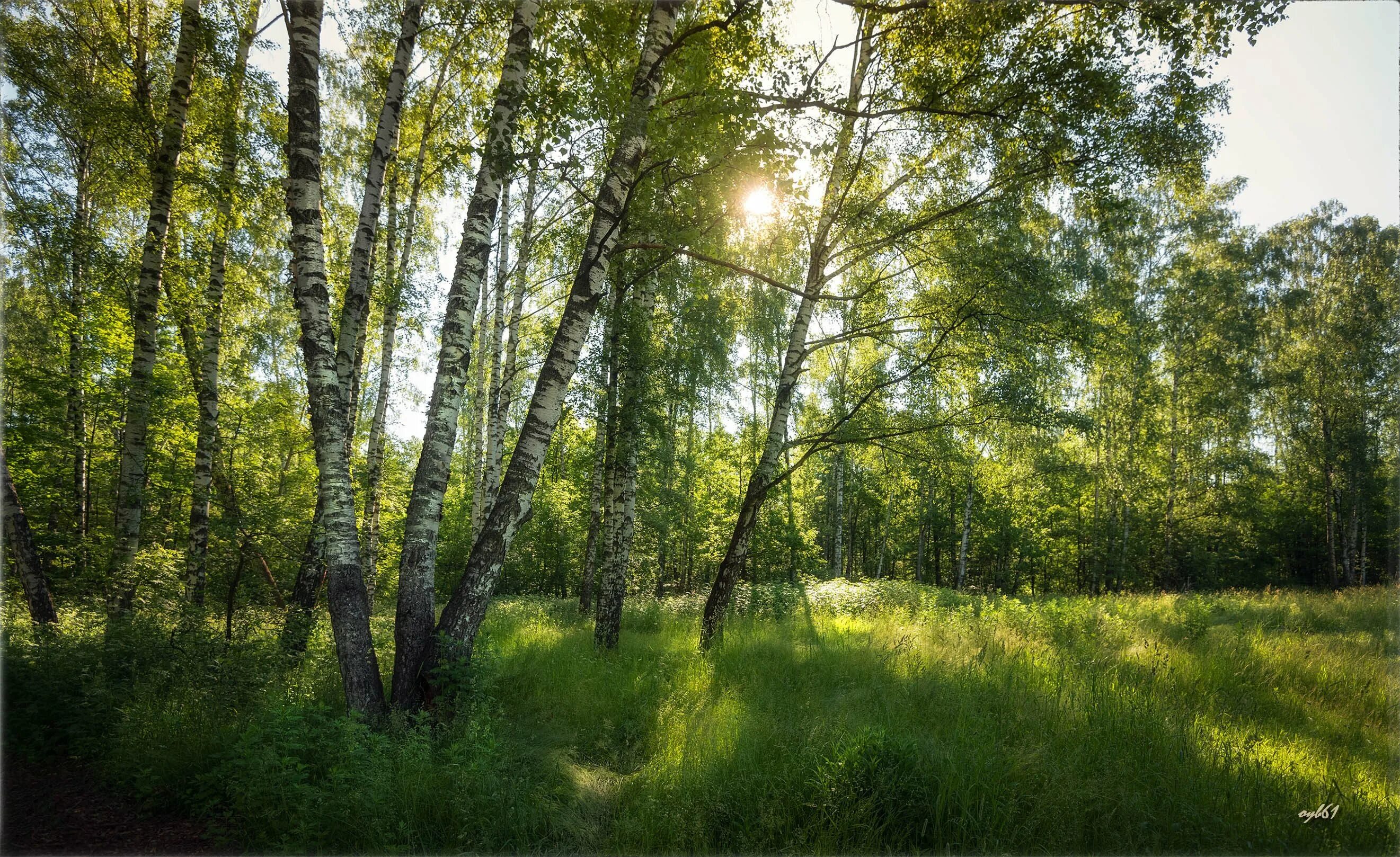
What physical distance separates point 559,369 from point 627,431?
3.97m

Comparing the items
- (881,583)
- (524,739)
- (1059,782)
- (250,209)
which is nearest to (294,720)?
(524,739)

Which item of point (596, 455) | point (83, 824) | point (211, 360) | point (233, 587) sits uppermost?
point (211, 360)

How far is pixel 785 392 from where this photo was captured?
320 inches

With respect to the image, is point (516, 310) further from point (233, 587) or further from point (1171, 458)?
point (1171, 458)

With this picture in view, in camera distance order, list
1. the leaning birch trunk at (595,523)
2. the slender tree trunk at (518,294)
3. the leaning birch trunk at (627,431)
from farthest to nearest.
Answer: the leaning birch trunk at (595,523)
the slender tree trunk at (518,294)
the leaning birch trunk at (627,431)

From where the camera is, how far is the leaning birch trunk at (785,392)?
306 inches

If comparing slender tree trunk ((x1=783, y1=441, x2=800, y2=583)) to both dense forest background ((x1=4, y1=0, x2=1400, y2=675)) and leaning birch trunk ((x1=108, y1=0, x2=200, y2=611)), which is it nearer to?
dense forest background ((x1=4, y1=0, x2=1400, y2=675))

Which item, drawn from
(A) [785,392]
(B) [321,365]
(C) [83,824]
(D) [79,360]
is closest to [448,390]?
(B) [321,365]

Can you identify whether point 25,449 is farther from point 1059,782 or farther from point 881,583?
point 881,583

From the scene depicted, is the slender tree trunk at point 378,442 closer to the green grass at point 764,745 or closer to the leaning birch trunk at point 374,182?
the green grass at point 764,745

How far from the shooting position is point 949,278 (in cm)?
761

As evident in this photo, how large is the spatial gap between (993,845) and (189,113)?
13.2m

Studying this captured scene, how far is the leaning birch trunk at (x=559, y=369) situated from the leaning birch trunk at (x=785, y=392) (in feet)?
10.9
